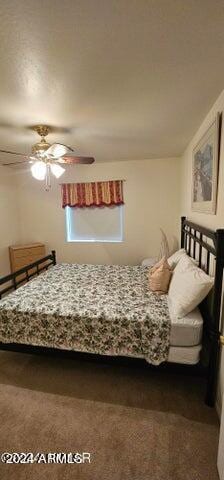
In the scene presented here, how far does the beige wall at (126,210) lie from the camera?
12.6 ft

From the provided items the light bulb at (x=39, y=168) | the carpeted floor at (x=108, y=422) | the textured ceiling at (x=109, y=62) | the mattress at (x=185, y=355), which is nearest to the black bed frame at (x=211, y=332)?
the mattress at (x=185, y=355)

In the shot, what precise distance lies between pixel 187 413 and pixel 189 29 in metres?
2.34

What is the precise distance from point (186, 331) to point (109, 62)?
5.94 ft

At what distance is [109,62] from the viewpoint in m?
1.19

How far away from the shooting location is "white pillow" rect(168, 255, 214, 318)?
1.59 metres

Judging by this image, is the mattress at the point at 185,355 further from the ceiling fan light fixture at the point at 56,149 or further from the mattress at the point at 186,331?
the ceiling fan light fixture at the point at 56,149

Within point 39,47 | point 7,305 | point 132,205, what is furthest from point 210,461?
point 132,205

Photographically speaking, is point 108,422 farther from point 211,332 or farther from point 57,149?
point 57,149

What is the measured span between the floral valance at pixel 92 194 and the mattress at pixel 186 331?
273 centimetres

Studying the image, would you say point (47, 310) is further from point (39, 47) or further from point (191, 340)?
point (39, 47)

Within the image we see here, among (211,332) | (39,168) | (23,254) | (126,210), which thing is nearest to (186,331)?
(211,332)

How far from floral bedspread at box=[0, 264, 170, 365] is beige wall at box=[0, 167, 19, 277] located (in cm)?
188

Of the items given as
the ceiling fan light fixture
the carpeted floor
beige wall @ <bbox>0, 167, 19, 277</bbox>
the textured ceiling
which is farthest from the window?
the carpeted floor

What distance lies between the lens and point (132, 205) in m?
3.99
